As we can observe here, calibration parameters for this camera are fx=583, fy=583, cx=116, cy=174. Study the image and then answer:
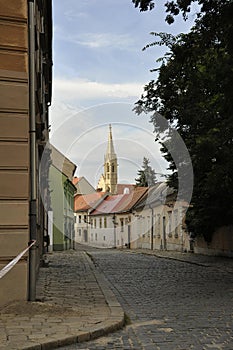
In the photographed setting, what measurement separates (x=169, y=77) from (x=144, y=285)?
577cm

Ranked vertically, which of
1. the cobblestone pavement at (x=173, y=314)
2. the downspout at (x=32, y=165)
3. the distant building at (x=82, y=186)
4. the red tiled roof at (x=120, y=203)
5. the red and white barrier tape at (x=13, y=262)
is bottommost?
the cobblestone pavement at (x=173, y=314)

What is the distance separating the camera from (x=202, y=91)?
55.6ft

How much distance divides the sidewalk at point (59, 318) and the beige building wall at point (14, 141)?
0.82m

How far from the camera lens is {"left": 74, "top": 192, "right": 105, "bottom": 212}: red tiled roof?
83.7 m

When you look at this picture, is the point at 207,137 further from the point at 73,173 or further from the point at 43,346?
the point at 73,173

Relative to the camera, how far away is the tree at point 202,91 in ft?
44.3

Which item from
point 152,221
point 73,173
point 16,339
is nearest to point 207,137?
point 16,339

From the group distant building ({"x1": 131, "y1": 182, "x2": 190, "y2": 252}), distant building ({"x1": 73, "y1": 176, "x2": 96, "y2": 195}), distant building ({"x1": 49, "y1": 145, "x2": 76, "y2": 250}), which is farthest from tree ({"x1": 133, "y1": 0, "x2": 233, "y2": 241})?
distant building ({"x1": 73, "y1": 176, "x2": 96, "y2": 195})

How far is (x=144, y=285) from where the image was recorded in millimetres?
15195

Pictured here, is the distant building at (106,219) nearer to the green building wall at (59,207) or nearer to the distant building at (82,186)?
the distant building at (82,186)

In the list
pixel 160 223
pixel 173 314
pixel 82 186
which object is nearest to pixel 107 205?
pixel 82 186

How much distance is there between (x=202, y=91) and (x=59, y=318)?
988cm

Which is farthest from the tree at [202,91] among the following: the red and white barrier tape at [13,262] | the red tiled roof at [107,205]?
the red tiled roof at [107,205]

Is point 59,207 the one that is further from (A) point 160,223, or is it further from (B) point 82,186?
(B) point 82,186
